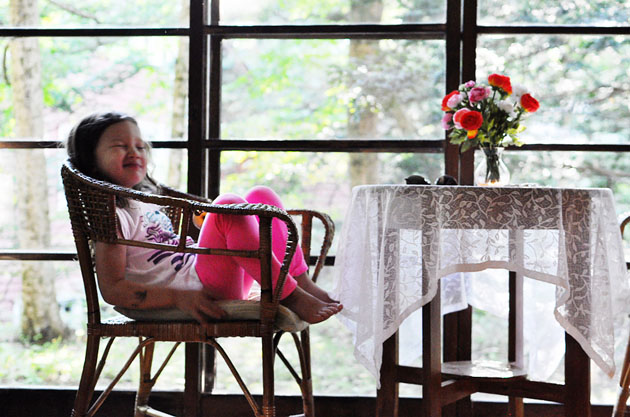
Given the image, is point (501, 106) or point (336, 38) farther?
point (336, 38)

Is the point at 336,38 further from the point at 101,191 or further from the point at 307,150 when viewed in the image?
the point at 101,191

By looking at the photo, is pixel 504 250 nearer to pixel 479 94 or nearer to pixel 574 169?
pixel 479 94

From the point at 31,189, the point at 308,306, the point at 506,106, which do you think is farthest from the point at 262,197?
the point at 31,189

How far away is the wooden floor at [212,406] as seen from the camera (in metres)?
2.54

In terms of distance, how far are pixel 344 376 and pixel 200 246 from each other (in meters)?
1.10

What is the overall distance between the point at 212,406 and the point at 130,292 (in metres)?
0.94

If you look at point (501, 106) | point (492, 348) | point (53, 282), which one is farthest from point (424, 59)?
point (53, 282)

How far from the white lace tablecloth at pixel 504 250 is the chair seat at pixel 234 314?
0.22 meters

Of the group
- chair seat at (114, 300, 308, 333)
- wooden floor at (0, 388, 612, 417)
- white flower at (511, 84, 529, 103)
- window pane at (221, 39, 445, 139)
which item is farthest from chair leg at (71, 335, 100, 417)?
white flower at (511, 84, 529, 103)

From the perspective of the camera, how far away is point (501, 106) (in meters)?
2.20

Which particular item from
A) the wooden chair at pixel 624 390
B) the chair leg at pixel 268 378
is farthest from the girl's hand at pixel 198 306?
the wooden chair at pixel 624 390

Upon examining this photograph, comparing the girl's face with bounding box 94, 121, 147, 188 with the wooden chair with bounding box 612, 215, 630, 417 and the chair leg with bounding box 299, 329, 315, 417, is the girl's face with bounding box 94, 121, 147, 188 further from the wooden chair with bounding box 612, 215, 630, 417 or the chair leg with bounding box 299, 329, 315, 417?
the wooden chair with bounding box 612, 215, 630, 417

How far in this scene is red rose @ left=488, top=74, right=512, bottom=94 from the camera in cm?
223

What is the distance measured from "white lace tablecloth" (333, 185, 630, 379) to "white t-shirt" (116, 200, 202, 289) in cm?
51
